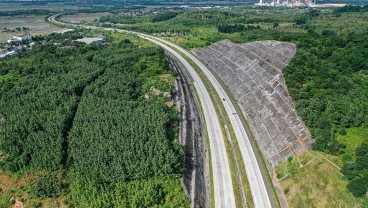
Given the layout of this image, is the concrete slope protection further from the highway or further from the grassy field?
the grassy field

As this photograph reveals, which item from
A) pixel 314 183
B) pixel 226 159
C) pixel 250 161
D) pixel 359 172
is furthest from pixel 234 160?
pixel 359 172

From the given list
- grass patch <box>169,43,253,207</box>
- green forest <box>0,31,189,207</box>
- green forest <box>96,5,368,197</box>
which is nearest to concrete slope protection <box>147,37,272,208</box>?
grass patch <box>169,43,253,207</box>

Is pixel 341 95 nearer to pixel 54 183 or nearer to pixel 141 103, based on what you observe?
pixel 141 103

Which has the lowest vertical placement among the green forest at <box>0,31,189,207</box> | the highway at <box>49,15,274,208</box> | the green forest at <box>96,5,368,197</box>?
the highway at <box>49,15,274,208</box>

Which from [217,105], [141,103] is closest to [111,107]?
[141,103]

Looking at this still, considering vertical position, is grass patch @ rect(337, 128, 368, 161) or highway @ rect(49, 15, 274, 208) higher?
grass patch @ rect(337, 128, 368, 161)

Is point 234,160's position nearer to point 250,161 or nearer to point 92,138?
point 250,161

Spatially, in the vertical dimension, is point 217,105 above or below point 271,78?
below
